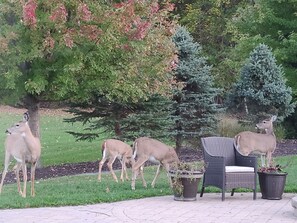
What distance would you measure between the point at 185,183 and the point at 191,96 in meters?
8.90

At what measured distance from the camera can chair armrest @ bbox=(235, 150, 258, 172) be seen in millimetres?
11373

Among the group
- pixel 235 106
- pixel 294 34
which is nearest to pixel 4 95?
pixel 235 106

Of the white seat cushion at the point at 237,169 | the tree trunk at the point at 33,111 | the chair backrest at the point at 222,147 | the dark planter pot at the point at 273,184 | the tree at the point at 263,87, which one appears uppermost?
the tree at the point at 263,87

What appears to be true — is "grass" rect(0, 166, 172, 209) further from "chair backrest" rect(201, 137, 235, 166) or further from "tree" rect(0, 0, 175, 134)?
"tree" rect(0, 0, 175, 134)

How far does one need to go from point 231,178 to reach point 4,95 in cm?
724

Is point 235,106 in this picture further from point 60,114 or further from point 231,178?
point 60,114

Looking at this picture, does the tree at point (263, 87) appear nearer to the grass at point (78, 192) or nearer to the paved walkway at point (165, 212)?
the grass at point (78, 192)

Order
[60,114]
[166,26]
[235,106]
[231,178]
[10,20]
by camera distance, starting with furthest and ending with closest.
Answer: [60,114] < [235,106] < [166,26] < [10,20] < [231,178]

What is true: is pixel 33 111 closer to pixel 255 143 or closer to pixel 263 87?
pixel 255 143

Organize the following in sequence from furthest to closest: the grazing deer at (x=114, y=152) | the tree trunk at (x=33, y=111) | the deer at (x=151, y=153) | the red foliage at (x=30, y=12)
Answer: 1. the tree trunk at (x=33, y=111)
2. the grazing deer at (x=114, y=152)
3. the red foliage at (x=30, y=12)
4. the deer at (x=151, y=153)

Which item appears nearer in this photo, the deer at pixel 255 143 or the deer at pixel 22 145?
the deer at pixel 22 145

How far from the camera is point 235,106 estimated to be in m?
24.1

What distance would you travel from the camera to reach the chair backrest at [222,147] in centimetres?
1171

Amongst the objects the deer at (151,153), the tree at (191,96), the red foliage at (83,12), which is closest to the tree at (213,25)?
the tree at (191,96)
